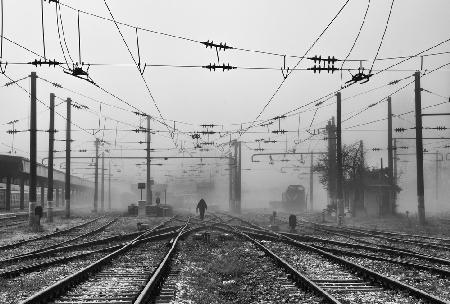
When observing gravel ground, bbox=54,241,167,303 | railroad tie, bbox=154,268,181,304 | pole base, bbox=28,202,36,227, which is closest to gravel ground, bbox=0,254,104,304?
gravel ground, bbox=54,241,167,303

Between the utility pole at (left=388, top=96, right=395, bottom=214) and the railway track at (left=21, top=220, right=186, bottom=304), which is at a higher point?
the utility pole at (left=388, top=96, right=395, bottom=214)

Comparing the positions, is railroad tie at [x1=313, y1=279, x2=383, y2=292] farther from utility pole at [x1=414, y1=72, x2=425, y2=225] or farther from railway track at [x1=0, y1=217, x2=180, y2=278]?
utility pole at [x1=414, y1=72, x2=425, y2=225]

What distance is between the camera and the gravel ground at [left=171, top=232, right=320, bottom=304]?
9.17 m

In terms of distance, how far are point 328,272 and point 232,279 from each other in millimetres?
2514

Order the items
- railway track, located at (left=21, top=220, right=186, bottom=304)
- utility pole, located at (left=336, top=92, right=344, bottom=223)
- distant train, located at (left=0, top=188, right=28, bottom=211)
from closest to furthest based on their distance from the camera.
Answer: railway track, located at (left=21, top=220, right=186, bottom=304) < utility pole, located at (left=336, top=92, right=344, bottom=223) < distant train, located at (left=0, top=188, right=28, bottom=211)

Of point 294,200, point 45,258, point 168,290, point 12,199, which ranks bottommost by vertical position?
point 294,200

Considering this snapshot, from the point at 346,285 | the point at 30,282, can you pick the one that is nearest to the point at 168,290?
the point at 30,282

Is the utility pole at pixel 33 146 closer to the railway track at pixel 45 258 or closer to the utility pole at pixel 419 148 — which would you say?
the railway track at pixel 45 258

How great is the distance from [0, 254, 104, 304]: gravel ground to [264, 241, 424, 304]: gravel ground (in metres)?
5.58

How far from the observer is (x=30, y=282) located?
10781mm

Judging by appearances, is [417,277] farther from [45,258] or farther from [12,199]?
[12,199]

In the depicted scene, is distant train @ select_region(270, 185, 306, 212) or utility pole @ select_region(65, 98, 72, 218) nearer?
utility pole @ select_region(65, 98, 72, 218)

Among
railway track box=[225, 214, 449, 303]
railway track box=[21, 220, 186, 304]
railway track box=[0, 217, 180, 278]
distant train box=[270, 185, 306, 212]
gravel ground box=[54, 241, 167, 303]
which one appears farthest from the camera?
distant train box=[270, 185, 306, 212]

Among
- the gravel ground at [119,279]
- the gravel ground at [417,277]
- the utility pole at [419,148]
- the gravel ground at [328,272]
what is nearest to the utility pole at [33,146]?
the gravel ground at [119,279]
